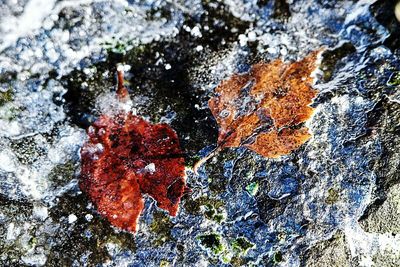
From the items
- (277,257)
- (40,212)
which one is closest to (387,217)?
(277,257)

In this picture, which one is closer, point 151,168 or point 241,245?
point 241,245

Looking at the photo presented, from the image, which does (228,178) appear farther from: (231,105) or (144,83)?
(144,83)

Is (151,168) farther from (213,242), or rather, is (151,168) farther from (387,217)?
(387,217)

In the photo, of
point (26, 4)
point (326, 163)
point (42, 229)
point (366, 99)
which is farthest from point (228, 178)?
point (26, 4)

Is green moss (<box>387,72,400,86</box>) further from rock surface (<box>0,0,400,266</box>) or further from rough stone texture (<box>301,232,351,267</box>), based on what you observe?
rough stone texture (<box>301,232,351,267</box>)

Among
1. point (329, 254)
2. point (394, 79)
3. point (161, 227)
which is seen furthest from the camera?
point (394, 79)

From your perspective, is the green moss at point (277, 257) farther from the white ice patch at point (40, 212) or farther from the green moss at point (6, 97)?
the green moss at point (6, 97)

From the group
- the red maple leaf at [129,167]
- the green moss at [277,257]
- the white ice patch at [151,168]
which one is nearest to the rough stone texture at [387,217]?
the green moss at [277,257]
